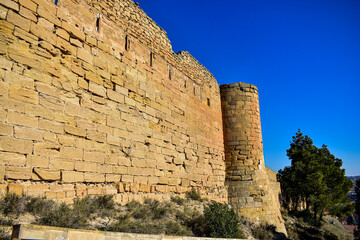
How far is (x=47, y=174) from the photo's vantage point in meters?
5.13

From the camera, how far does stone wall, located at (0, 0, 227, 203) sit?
4.91 metres

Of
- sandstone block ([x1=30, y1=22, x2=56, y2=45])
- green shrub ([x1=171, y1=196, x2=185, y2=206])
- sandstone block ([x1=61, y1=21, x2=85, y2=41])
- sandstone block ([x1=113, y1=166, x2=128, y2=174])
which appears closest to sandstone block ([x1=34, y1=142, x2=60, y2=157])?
sandstone block ([x1=113, y1=166, x2=128, y2=174])

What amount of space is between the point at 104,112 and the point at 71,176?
1.67m

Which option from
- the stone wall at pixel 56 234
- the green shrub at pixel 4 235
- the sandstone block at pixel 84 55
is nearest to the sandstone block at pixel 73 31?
the sandstone block at pixel 84 55

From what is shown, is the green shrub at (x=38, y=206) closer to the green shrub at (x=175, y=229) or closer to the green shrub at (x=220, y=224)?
the green shrub at (x=175, y=229)

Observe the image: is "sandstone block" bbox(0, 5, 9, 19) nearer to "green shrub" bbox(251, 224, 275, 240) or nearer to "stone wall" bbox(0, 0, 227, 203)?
"stone wall" bbox(0, 0, 227, 203)

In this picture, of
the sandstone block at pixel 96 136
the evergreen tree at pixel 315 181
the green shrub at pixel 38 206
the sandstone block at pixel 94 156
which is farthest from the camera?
the evergreen tree at pixel 315 181

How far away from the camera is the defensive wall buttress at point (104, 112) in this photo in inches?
195

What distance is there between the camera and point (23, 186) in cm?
473

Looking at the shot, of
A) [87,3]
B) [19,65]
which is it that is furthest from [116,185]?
[87,3]

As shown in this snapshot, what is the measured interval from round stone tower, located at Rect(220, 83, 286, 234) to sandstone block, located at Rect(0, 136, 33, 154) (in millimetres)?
8741

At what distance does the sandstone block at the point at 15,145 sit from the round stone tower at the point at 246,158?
344 inches

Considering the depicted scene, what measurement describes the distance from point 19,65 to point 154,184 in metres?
4.47

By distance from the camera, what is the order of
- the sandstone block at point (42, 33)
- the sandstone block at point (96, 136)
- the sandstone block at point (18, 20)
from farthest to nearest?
the sandstone block at point (96, 136) → the sandstone block at point (42, 33) → the sandstone block at point (18, 20)
